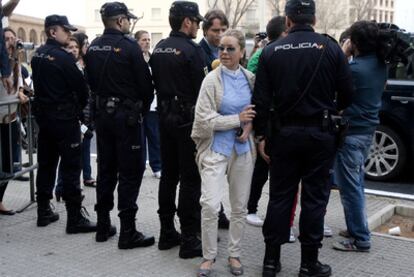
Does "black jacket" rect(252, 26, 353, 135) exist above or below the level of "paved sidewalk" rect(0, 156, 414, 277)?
above

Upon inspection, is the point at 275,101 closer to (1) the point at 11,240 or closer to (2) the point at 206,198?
(2) the point at 206,198

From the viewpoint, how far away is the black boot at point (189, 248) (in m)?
4.86

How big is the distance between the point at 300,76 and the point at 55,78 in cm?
Answer: 247

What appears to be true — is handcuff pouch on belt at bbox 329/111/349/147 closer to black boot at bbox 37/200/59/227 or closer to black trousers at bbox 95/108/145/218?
black trousers at bbox 95/108/145/218

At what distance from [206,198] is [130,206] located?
3.28ft

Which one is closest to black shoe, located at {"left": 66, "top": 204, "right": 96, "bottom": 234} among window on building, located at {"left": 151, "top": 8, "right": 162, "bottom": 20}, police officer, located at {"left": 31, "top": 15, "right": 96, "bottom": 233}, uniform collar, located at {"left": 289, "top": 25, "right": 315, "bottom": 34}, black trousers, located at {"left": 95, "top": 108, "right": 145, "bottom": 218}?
police officer, located at {"left": 31, "top": 15, "right": 96, "bottom": 233}

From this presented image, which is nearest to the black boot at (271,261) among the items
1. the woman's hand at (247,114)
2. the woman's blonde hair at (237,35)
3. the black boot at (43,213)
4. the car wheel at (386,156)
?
the woman's hand at (247,114)

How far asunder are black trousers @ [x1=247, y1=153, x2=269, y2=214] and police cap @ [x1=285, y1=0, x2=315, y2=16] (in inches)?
66.3

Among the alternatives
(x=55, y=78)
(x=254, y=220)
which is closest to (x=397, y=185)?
(x=254, y=220)

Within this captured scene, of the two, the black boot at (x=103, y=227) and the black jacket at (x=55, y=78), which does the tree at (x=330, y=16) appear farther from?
the black boot at (x=103, y=227)

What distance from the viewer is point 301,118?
4254mm

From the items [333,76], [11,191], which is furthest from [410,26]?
[11,191]

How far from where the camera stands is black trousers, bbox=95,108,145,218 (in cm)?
501

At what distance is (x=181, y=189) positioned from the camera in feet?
16.0
